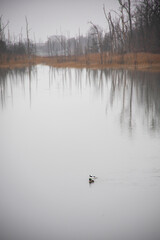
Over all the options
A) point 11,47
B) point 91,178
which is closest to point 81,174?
point 91,178

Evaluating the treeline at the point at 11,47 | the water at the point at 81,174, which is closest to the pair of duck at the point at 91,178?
the water at the point at 81,174

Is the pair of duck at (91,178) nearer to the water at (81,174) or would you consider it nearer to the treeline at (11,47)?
the water at (81,174)

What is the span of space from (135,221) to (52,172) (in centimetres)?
139

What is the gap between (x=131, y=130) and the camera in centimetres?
519

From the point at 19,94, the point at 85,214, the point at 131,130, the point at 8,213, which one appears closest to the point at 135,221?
the point at 85,214

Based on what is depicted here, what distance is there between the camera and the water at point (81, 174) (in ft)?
8.36

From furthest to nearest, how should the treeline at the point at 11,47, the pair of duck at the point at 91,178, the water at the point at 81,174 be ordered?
the treeline at the point at 11,47 < the pair of duck at the point at 91,178 < the water at the point at 81,174

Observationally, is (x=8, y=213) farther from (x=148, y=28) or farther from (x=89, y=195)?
(x=148, y=28)

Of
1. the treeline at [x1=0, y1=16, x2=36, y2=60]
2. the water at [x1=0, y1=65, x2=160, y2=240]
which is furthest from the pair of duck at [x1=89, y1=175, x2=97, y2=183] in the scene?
the treeline at [x1=0, y1=16, x2=36, y2=60]

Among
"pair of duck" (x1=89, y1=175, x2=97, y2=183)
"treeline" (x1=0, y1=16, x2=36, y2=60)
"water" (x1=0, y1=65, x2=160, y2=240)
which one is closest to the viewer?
"water" (x1=0, y1=65, x2=160, y2=240)

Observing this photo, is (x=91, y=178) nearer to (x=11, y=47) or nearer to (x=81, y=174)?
(x=81, y=174)

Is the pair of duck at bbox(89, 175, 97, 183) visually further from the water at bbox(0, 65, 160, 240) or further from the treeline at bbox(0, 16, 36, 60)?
the treeline at bbox(0, 16, 36, 60)

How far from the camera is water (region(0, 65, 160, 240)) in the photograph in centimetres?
255

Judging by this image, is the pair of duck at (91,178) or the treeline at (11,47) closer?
the pair of duck at (91,178)
